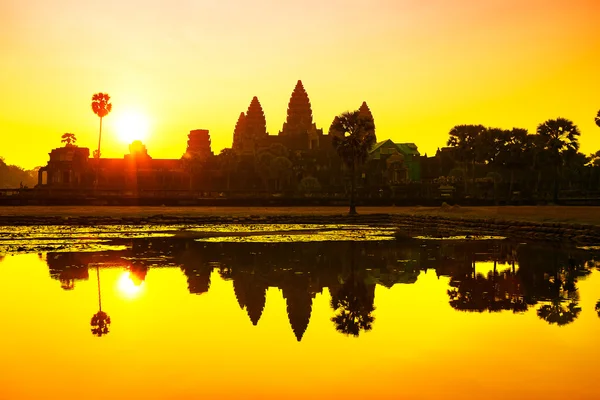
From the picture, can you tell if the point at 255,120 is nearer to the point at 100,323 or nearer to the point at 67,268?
the point at 67,268

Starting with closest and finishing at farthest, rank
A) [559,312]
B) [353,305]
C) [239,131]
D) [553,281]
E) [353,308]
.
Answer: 1. [559,312]
2. [353,308]
3. [353,305]
4. [553,281]
5. [239,131]

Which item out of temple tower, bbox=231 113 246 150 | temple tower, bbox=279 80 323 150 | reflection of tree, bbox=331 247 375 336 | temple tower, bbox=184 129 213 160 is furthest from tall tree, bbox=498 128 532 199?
temple tower, bbox=184 129 213 160

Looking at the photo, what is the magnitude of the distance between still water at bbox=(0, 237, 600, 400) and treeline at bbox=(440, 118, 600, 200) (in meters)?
63.4

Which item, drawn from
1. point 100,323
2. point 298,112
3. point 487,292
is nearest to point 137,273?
point 100,323

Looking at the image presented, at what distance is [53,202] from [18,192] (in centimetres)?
1580

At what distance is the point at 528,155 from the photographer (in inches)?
3553

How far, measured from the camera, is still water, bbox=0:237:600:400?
8.66 meters

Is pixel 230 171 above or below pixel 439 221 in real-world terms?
above

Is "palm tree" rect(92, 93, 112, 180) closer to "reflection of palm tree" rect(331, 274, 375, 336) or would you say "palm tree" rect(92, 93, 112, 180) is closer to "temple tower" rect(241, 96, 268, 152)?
"temple tower" rect(241, 96, 268, 152)

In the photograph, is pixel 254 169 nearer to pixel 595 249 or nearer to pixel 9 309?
pixel 595 249

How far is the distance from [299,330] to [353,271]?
8.36 m

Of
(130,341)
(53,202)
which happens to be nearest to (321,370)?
(130,341)

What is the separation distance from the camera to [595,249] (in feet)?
86.4

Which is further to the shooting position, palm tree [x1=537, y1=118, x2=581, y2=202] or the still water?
palm tree [x1=537, y1=118, x2=581, y2=202]
